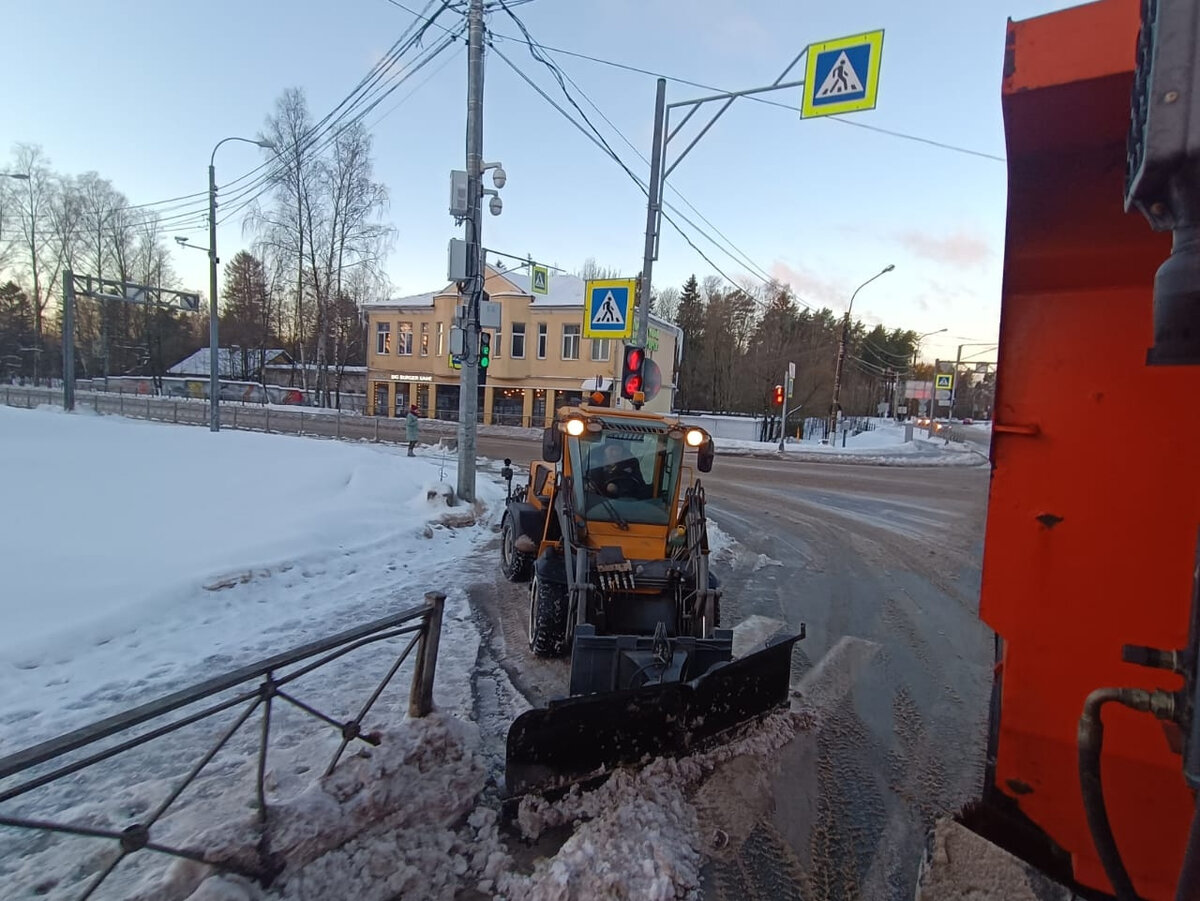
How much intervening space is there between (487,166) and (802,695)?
997cm

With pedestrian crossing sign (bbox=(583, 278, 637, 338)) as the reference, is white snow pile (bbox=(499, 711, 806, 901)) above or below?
below

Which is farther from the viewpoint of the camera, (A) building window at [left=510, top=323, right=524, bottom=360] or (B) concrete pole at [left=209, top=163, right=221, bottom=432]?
(A) building window at [left=510, top=323, right=524, bottom=360]

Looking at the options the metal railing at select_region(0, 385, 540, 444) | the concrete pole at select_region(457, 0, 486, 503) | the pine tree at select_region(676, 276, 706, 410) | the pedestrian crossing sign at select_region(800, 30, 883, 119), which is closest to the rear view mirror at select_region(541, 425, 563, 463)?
the concrete pole at select_region(457, 0, 486, 503)

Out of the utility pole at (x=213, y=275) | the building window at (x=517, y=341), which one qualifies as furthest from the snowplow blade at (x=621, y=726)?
the building window at (x=517, y=341)

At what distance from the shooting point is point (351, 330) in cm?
4991

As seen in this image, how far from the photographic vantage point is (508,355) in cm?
3803

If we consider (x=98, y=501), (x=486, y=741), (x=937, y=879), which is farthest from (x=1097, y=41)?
(x=98, y=501)

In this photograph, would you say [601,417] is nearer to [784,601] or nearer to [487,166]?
[784,601]

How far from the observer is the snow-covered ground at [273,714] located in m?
2.94

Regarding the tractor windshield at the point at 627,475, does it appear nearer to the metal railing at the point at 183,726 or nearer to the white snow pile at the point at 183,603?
the white snow pile at the point at 183,603

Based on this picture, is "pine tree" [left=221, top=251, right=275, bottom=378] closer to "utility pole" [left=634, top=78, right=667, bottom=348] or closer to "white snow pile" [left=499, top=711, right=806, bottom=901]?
"utility pole" [left=634, top=78, right=667, bottom=348]

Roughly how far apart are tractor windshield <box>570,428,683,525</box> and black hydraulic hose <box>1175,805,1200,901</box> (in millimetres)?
4667

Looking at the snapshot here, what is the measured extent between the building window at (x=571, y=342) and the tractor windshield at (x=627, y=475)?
31.3 meters

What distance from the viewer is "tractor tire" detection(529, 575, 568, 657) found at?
541 cm
